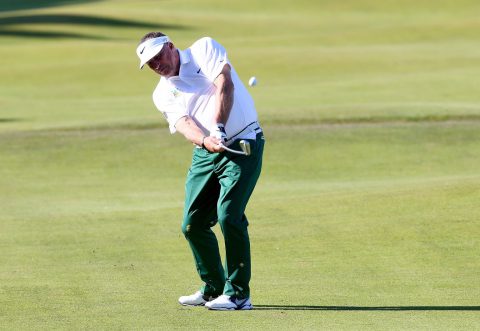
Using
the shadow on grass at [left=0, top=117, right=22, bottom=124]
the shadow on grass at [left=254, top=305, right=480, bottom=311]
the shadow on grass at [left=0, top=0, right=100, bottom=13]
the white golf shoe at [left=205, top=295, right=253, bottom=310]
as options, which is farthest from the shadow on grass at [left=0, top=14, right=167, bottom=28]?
the shadow on grass at [left=254, top=305, right=480, bottom=311]

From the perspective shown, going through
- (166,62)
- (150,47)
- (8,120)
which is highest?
(150,47)

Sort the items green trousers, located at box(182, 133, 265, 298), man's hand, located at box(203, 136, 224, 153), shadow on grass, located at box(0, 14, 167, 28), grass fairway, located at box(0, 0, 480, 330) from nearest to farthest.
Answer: man's hand, located at box(203, 136, 224, 153) < green trousers, located at box(182, 133, 265, 298) < grass fairway, located at box(0, 0, 480, 330) < shadow on grass, located at box(0, 14, 167, 28)

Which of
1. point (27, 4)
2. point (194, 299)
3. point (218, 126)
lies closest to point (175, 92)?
point (218, 126)

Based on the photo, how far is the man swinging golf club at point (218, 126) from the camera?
24.3ft

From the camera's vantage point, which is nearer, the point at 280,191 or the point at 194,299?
the point at 194,299

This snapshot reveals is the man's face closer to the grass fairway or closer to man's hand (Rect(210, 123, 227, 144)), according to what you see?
man's hand (Rect(210, 123, 227, 144))

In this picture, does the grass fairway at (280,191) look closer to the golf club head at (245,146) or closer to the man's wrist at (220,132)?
the golf club head at (245,146)

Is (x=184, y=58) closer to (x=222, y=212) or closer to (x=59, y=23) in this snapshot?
(x=222, y=212)

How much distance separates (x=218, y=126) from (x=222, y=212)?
2.09 feet

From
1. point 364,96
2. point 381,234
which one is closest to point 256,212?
point 381,234

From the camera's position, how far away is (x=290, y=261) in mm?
9406

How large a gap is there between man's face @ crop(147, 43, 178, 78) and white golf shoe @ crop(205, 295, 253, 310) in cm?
158

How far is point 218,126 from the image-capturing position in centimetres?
736

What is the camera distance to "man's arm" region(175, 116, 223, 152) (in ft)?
24.1
